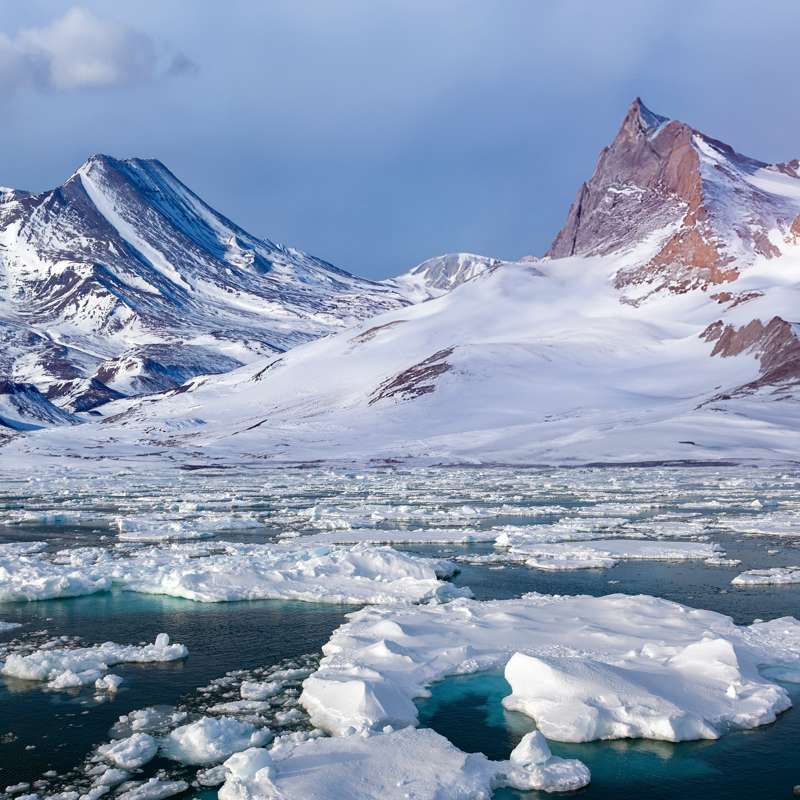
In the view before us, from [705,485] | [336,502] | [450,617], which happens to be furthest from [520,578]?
[705,485]

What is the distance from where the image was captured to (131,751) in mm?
15227

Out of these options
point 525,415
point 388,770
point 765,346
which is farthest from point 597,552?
point 765,346

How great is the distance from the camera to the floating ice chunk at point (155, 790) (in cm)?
1376

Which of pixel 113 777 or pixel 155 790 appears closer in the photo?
pixel 155 790

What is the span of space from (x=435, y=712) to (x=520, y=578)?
13293 millimetres

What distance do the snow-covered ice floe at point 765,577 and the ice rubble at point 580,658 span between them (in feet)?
18.5

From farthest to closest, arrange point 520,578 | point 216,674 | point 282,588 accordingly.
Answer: point 520,578
point 282,588
point 216,674

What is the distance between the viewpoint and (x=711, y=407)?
126625 mm

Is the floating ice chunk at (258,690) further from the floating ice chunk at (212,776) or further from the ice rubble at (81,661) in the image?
the floating ice chunk at (212,776)

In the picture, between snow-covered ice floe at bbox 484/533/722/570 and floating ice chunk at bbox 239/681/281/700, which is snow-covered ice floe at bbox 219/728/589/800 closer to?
floating ice chunk at bbox 239/681/281/700

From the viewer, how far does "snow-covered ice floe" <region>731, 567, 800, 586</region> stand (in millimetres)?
28875

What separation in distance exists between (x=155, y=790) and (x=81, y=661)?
723cm

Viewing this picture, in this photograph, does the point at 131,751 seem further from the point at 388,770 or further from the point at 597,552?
the point at 597,552

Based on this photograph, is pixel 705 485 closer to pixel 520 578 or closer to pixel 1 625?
pixel 520 578
